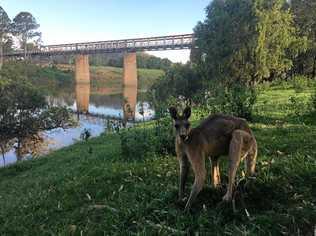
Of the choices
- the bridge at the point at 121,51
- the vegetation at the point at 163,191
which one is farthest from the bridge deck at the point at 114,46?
the vegetation at the point at 163,191

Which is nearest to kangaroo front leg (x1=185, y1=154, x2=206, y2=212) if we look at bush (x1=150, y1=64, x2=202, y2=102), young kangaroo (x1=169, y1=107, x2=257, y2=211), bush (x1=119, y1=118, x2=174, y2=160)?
young kangaroo (x1=169, y1=107, x2=257, y2=211)

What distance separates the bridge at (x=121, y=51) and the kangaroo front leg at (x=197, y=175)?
3951cm

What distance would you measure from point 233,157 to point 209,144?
31cm

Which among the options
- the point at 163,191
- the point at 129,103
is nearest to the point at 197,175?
the point at 163,191

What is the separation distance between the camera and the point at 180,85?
30.4m

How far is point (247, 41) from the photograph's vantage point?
2920 centimetres

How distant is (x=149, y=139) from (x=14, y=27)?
87234 millimetres

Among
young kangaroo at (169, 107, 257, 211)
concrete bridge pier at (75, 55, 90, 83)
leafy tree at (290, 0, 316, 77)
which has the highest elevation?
leafy tree at (290, 0, 316, 77)

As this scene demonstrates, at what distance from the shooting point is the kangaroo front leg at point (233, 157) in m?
4.60

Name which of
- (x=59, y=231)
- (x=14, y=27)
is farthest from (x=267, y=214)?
(x=14, y=27)

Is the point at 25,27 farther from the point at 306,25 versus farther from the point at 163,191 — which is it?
the point at 163,191

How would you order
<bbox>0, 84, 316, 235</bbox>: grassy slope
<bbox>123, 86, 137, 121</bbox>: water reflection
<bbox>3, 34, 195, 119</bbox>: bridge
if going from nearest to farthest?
<bbox>0, 84, 316, 235</bbox>: grassy slope → <bbox>123, 86, 137, 121</bbox>: water reflection → <bbox>3, 34, 195, 119</bbox>: bridge

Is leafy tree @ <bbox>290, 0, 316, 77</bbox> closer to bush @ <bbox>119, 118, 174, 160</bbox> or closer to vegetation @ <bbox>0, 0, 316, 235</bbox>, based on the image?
vegetation @ <bbox>0, 0, 316, 235</bbox>

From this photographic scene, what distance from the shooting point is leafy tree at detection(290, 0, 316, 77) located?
33.1 metres
